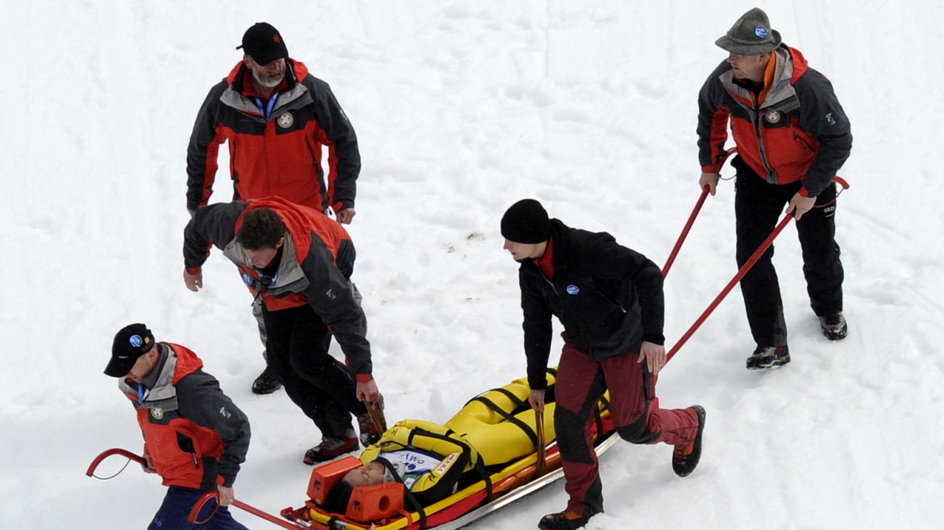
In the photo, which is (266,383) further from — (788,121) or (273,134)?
(788,121)

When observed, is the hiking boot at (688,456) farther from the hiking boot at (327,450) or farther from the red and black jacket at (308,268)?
the hiking boot at (327,450)

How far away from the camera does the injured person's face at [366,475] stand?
18.1 feet

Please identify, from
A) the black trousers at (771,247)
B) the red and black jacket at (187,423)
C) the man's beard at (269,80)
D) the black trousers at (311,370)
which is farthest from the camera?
the black trousers at (771,247)

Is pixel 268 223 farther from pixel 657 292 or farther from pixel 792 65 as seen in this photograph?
pixel 792 65

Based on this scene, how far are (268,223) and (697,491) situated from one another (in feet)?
8.35

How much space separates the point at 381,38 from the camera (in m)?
10.9

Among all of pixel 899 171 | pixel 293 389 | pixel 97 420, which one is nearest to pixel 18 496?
pixel 97 420

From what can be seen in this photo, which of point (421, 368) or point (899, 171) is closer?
point (421, 368)

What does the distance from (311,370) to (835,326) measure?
310 centimetres

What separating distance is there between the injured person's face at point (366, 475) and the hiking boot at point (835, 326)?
9.47 feet

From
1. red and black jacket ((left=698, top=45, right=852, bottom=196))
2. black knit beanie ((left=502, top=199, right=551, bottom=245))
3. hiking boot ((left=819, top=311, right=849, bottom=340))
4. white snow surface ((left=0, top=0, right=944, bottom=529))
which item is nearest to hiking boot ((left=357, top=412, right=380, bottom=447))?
white snow surface ((left=0, top=0, right=944, bottom=529))

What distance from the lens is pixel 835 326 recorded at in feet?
22.3

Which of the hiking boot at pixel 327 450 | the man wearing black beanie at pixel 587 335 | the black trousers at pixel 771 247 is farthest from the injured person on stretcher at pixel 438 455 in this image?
the black trousers at pixel 771 247

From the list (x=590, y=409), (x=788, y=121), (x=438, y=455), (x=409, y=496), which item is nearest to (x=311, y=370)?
(x=438, y=455)
